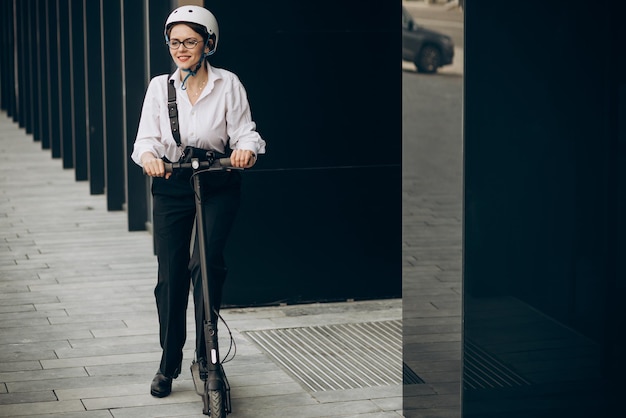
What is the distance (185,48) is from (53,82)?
36.2 feet

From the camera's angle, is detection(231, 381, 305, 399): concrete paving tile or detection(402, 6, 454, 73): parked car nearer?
detection(402, 6, 454, 73): parked car

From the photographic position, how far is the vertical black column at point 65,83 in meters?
14.2

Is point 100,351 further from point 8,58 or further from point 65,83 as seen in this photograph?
point 8,58

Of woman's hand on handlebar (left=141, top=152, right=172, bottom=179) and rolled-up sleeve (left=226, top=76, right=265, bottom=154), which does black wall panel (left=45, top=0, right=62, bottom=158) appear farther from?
woman's hand on handlebar (left=141, top=152, right=172, bottom=179)

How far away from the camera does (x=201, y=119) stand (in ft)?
17.4

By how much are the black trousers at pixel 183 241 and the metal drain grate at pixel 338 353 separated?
0.78 metres

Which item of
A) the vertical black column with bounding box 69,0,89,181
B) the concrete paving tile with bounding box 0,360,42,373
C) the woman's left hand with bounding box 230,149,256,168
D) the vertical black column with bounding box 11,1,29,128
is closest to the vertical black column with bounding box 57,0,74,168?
the vertical black column with bounding box 69,0,89,181

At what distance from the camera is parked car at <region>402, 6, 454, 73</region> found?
4.66 meters

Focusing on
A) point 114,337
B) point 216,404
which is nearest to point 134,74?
point 114,337

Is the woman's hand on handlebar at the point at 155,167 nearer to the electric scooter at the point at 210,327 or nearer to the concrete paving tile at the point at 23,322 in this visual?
the electric scooter at the point at 210,327

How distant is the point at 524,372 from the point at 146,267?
16.0 feet

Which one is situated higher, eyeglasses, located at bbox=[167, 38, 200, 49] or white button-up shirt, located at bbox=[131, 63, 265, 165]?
eyeglasses, located at bbox=[167, 38, 200, 49]

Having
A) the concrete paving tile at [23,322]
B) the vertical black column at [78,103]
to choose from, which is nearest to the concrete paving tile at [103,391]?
the concrete paving tile at [23,322]

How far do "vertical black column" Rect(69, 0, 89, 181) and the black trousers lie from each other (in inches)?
322
